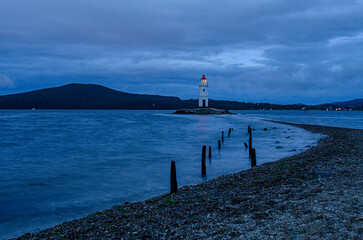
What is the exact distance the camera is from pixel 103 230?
8.35 m

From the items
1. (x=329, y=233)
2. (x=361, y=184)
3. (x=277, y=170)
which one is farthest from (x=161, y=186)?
(x=329, y=233)

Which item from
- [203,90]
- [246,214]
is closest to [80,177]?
[246,214]

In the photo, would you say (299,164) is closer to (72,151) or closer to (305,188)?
(305,188)

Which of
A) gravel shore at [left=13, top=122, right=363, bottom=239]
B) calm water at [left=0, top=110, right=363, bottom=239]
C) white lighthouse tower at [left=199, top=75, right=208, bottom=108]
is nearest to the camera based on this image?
gravel shore at [left=13, top=122, right=363, bottom=239]

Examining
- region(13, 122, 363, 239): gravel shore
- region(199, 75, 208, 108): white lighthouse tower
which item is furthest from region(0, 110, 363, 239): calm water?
region(199, 75, 208, 108): white lighthouse tower

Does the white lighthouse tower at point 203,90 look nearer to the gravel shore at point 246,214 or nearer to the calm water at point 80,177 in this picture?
the calm water at point 80,177

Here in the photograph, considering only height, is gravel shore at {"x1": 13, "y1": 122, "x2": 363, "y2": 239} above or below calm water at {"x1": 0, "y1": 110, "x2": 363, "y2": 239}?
above

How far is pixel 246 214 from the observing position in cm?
829

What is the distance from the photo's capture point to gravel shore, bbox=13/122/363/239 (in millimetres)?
6910

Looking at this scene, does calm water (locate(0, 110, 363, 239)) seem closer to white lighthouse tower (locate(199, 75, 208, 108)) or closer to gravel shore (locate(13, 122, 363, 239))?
gravel shore (locate(13, 122, 363, 239))

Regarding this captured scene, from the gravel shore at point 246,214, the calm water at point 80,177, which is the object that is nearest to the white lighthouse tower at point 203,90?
the calm water at point 80,177

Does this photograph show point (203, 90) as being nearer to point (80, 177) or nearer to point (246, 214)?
point (80, 177)

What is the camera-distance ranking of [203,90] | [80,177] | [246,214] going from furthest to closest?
1. [203,90]
2. [80,177]
3. [246,214]

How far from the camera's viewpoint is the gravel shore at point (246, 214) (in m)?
6.91
